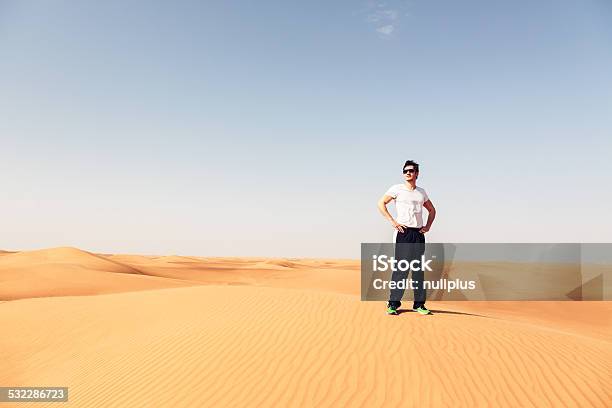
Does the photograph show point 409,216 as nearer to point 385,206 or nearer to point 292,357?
point 385,206

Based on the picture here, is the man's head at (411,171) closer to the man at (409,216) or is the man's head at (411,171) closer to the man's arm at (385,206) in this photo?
the man at (409,216)

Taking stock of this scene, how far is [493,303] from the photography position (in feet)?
66.4

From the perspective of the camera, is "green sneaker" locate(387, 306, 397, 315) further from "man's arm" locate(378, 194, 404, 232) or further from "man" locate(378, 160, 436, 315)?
"man's arm" locate(378, 194, 404, 232)

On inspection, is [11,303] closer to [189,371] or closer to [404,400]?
[189,371]

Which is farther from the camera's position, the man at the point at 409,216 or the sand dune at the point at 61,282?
the sand dune at the point at 61,282

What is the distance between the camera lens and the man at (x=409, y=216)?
23.9ft

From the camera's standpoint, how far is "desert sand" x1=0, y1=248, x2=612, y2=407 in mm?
5078

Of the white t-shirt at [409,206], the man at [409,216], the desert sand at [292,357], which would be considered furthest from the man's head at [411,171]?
the desert sand at [292,357]

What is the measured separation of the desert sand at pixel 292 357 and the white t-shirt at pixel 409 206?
72.7 inches

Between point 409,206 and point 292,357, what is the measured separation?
10.9ft

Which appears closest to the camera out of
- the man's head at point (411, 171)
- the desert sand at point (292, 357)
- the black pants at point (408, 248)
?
the desert sand at point (292, 357)

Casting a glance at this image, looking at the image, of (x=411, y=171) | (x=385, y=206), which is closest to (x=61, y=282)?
(x=385, y=206)

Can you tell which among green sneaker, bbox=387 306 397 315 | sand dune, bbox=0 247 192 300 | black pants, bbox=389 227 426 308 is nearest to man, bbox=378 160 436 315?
black pants, bbox=389 227 426 308

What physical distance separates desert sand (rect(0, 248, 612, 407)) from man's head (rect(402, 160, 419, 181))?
2.65m
